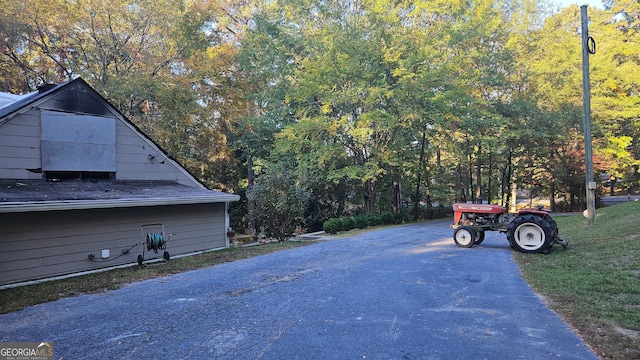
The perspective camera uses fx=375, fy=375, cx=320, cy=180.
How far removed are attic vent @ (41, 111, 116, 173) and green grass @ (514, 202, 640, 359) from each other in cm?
1028

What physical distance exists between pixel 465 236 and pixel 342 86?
1131cm

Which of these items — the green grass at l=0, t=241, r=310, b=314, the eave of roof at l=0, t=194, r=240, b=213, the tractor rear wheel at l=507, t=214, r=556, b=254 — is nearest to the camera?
the green grass at l=0, t=241, r=310, b=314

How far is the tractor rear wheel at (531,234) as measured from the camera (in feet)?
28.7

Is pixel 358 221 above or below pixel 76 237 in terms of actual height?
below

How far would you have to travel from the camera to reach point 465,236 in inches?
411

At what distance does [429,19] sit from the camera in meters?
23.1

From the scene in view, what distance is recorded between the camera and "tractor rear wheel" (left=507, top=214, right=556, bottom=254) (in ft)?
28.7

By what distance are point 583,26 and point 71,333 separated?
15.6 m

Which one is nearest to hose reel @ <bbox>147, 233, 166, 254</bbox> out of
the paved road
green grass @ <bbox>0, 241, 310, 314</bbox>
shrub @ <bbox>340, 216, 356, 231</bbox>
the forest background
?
green grass @ <bbox>0, 241, 310, 314</bbox>

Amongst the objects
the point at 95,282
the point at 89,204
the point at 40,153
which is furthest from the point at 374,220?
the point at 40,153

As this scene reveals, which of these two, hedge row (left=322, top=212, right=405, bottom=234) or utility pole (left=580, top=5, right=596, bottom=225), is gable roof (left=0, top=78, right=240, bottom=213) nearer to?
hedge row (left=322, top=212, right=405, bottom=234)

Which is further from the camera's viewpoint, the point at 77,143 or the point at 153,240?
the point at 77,143

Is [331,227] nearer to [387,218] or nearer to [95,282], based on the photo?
[387,218]

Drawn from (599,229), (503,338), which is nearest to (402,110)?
(599,229)
